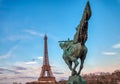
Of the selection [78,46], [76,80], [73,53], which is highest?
[78,46]

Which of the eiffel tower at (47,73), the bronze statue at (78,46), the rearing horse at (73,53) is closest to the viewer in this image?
the bronze statue at (78,46)

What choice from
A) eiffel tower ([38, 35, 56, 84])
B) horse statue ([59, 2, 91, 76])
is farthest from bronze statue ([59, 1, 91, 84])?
eiffel tower ([38, 35, 56, 84])

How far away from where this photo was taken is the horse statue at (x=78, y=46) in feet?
56.4

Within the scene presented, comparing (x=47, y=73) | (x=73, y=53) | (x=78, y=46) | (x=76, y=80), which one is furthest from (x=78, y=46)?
(x=47, y=73)

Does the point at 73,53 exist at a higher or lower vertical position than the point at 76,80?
higher

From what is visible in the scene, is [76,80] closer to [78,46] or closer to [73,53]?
[73,53]

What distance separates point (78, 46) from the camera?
17328 millimetres

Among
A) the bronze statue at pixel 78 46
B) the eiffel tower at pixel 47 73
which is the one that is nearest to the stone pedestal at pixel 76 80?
the bronze statue at pixel 78 46

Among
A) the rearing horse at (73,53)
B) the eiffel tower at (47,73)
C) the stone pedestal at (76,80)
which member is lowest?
the stone pedestal at (76,80)

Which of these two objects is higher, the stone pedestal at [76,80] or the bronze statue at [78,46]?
the bronze statue at [78,46]

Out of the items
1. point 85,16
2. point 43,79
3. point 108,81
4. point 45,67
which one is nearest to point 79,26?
point 85,16

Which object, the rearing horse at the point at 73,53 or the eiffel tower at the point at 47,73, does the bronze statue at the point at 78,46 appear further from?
the eiffel tower at the point at 47,73

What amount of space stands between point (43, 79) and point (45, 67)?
15.7 ft

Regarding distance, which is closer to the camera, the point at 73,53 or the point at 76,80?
the point at 76,80
